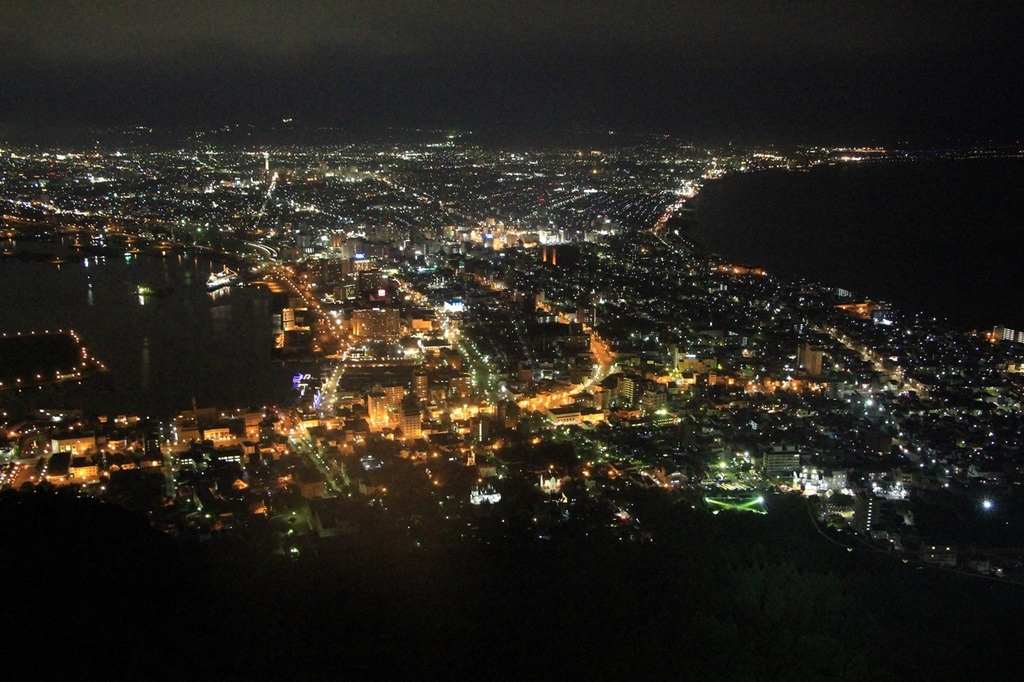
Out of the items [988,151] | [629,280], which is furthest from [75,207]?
[988,151]

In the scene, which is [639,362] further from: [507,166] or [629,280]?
[507,166]

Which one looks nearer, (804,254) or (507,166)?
(804,254)

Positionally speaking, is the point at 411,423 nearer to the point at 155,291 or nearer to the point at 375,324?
the point at 375,324

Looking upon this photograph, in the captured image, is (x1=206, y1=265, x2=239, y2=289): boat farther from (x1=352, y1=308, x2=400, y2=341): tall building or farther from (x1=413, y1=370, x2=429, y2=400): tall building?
(x1=413, y1=370, x2=429, y2=400): tall building

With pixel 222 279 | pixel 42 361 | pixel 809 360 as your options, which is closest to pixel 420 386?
pixel 809 360

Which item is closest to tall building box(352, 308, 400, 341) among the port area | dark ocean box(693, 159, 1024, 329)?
the port area

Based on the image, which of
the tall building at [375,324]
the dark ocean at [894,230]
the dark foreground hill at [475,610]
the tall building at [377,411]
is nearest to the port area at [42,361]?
the tall building at [375,324]
